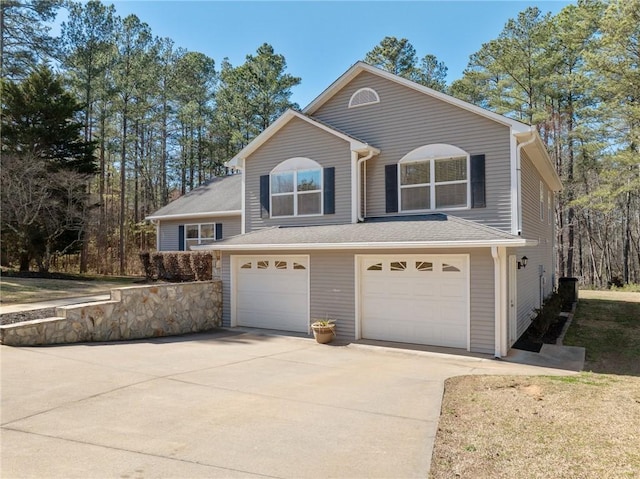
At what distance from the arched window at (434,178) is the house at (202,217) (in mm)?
9252

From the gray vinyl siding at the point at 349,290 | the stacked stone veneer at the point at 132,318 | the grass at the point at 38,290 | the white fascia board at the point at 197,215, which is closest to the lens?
the stacked stone veneer at the point at 132,318

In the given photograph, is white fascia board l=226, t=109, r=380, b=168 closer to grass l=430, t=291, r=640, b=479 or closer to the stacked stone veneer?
the stacked stone veneer

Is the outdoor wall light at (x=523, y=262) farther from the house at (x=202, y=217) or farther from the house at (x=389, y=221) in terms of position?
the house at (x=202, y=217)

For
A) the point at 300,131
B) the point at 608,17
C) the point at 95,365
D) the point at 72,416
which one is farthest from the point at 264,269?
the point at 608,17

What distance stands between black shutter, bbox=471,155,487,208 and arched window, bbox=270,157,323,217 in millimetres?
4096

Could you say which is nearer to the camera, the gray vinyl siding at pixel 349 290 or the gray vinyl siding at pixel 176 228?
the gray vinyl siding at pixel 349 290

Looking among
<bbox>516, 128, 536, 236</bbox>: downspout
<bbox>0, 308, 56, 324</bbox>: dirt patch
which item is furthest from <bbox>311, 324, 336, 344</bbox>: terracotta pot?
<bbox>0, 308, 56, 324</bbox>: dirt patch

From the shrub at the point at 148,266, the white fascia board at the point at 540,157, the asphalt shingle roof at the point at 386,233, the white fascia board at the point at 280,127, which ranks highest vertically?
the white fascia board at the point at 280,127

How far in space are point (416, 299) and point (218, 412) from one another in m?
6.06

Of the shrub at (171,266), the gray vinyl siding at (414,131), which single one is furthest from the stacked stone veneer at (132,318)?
the shrub at (171,266)

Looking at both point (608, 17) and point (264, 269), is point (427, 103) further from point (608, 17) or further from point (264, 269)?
point (608, 17)

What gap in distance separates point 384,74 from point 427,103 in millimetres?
1523

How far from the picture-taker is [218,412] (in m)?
5.27

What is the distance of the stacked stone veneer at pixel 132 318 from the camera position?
8953mm
